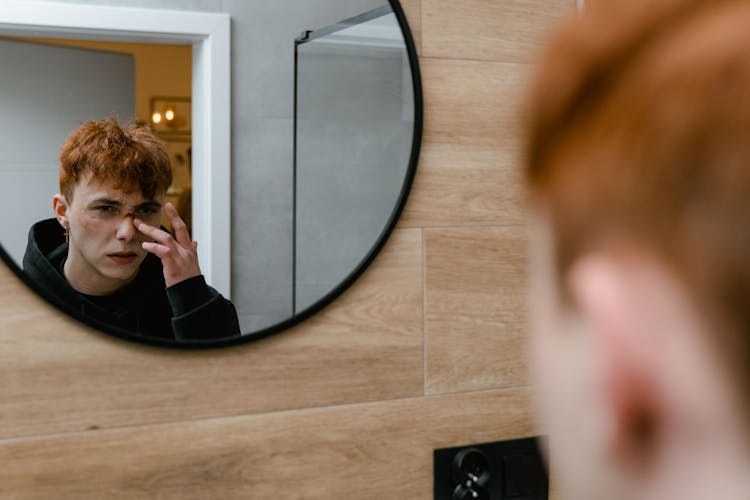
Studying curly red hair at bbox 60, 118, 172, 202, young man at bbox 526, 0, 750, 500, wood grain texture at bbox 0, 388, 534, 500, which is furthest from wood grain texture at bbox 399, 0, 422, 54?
young man at bbox 526, 0, 750, 500

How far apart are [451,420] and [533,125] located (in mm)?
978

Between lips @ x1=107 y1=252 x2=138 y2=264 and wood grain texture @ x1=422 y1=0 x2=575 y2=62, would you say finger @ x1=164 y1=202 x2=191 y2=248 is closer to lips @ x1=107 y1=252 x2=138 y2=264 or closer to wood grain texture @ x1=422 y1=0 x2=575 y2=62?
lips @ x1=107 y1=252 x2=138 y2=264

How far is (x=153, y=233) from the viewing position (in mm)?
1089

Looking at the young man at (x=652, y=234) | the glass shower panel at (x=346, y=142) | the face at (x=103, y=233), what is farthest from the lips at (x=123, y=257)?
the young man at (x=652, y=234)

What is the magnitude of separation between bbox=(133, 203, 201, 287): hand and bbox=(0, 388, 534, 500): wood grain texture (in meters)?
0.21

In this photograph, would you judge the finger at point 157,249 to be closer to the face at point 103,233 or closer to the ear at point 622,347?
the face at point 103,233

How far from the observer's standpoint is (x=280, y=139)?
45.3 inches

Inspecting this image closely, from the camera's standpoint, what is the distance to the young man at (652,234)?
0.31 m

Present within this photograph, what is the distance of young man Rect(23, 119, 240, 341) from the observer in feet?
→ 3.42

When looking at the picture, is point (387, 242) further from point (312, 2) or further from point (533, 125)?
point (533, 125)

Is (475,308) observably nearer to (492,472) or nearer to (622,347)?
(492,472)

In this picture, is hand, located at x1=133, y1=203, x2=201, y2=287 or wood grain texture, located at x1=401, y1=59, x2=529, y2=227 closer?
hand, located at x1=133, y1=203, x2=201, y2=287

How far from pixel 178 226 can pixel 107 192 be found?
0.32 feet

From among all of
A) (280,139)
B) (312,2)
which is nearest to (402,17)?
(312,2)
